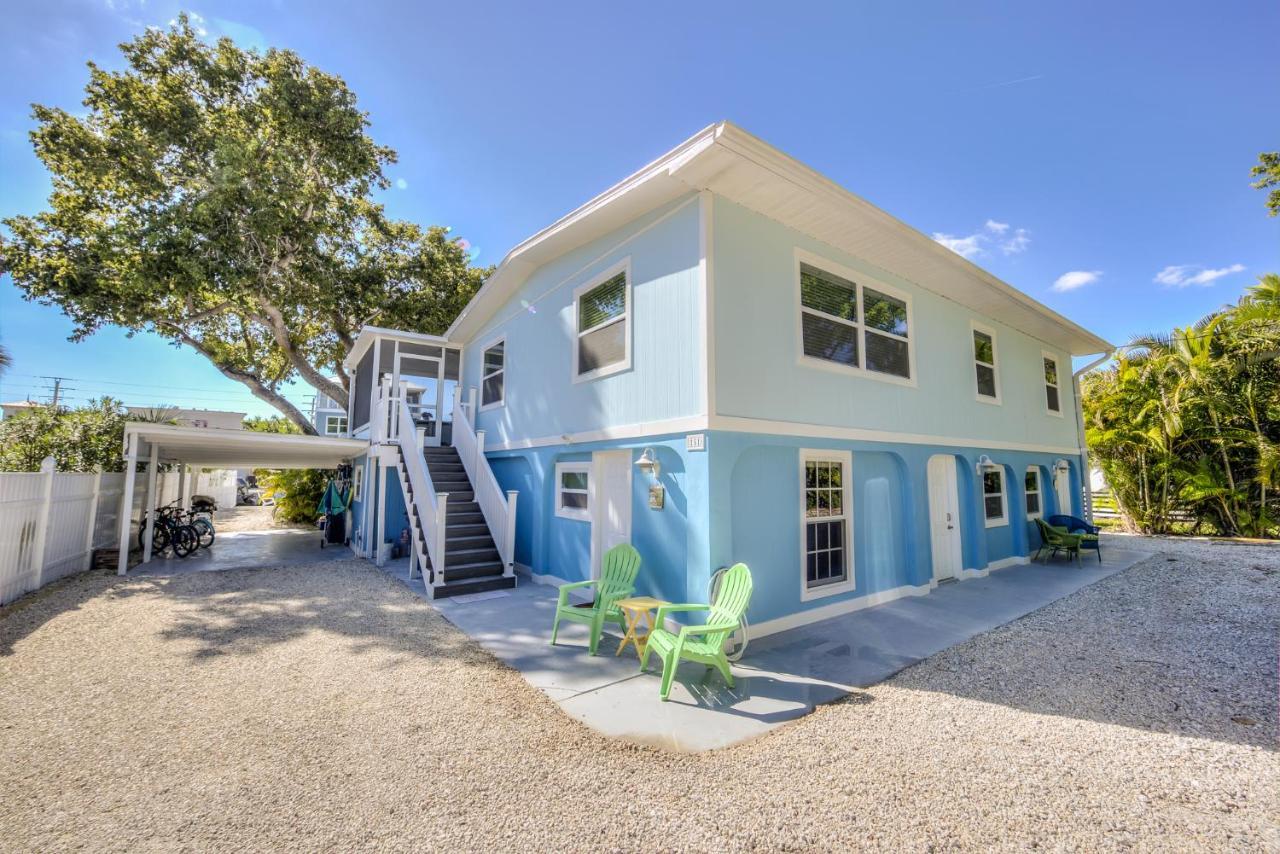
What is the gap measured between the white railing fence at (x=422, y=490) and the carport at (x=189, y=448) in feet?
5.58

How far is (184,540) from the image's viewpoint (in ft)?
37.1

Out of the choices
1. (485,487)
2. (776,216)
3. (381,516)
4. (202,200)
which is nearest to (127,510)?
(381,516)

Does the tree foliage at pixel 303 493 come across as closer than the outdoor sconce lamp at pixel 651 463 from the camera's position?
No

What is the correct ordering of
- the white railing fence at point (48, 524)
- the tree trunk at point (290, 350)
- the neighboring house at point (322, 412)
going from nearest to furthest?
1. the white railing fence at point (48, 524)
2. the tree trunk at point (290, 350)
3. the neighboring house at point (322, 412)

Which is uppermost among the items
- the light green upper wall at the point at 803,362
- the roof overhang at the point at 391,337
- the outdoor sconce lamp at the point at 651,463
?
the roof overhang at the point at 391,337

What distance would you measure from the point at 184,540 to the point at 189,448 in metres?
2.13

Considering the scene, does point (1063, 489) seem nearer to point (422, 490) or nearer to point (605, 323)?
point (605, 323)

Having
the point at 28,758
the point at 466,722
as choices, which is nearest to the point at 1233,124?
the point at 466,722

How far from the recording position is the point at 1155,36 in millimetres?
7180

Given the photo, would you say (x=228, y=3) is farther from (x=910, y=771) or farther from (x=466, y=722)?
(x=910, y=771)

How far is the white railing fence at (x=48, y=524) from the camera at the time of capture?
6613 mm

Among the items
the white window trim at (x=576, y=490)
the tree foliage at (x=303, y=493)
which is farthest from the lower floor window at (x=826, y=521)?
the tree foliage at (x=303, y=493)

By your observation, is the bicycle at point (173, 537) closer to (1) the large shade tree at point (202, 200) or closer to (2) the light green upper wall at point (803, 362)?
(1) the large shade tree at point (202, 200)

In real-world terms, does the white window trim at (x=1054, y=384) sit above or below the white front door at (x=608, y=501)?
above
